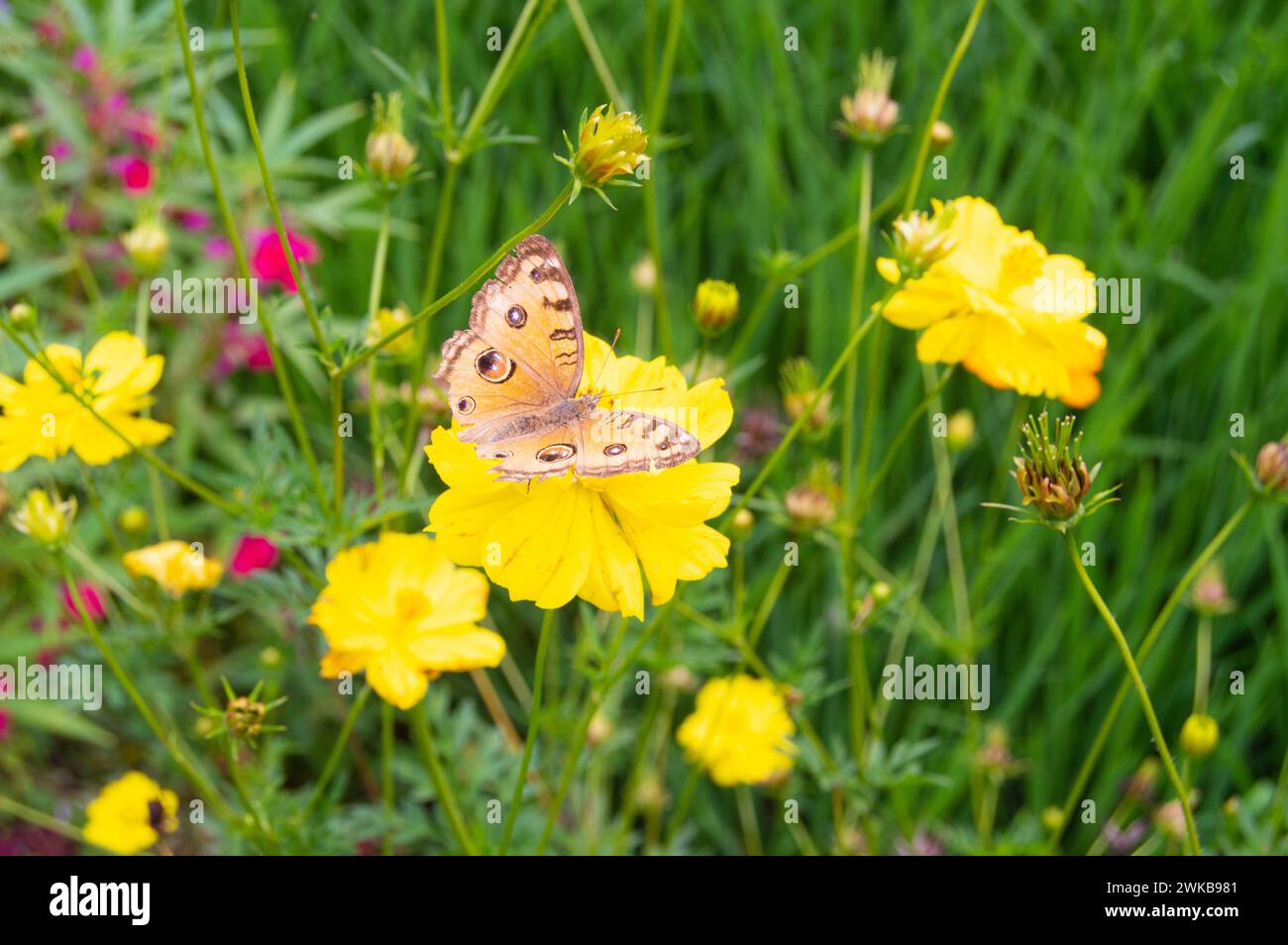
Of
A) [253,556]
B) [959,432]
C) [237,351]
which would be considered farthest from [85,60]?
[959,432]

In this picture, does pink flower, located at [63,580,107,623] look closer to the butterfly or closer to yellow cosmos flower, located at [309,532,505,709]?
yellow cosmos flower, located at [309,532,505,709]

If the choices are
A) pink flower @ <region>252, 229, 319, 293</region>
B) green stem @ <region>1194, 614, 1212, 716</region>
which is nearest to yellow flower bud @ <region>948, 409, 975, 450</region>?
green stem @ <region>1194, 614, 1212, 716</region>

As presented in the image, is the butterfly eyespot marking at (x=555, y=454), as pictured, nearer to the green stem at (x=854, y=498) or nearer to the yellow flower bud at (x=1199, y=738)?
the green stem at (x=854, y=498)

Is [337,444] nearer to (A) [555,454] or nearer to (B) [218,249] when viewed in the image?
(A) [555,454]

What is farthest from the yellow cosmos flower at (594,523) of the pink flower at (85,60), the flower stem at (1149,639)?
the pink flower at (85,60)
